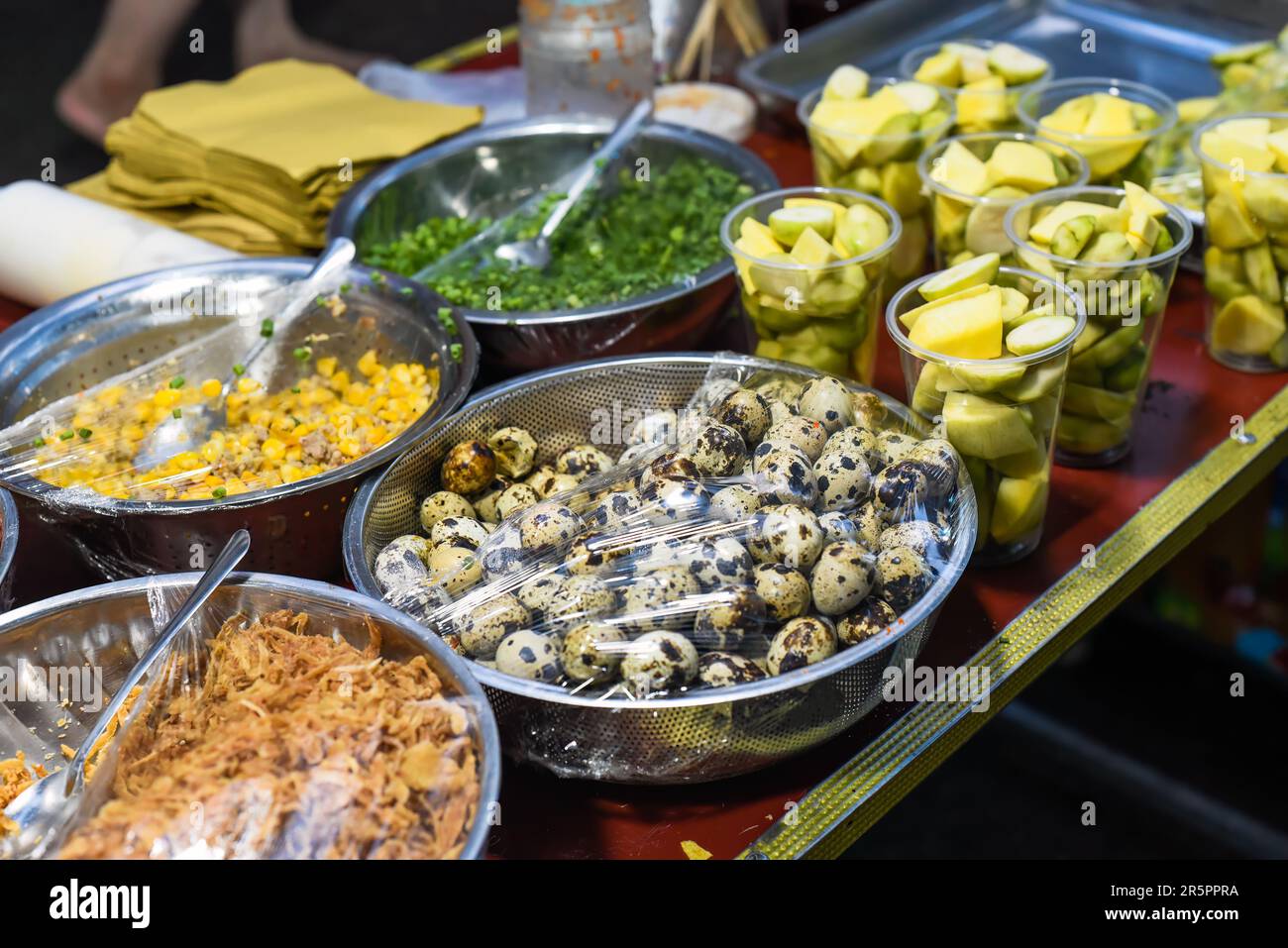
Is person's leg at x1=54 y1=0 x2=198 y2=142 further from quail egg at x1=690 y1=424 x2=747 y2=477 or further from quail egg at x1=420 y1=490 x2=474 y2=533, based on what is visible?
quail egg at x1=690 y1=424 x2=747 y2=477

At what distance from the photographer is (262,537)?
139cm

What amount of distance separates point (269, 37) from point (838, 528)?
3.74 metres

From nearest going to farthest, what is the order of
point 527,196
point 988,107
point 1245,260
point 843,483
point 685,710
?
point 685,710 → point 843,483 → point 1245,260 → point 988,107 → point 527,196

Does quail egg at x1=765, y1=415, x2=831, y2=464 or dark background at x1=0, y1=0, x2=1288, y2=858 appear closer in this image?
quail egg at x1=765, y1=415, x2=831, y2=464

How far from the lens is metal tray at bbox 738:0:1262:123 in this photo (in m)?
2.61

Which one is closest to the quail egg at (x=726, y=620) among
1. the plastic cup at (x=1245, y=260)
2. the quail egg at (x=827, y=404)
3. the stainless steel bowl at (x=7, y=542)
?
the quail egg at (x=827, y=404)

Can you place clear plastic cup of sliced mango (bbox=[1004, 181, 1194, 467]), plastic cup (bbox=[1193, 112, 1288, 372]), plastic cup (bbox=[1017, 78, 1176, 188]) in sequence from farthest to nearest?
plastic cup (bbox=[1017, 78, 1176, 188])
plastic cup (bbox=[1193, 112, 1288, 372])
clear plastic cup of sliced mango (bbox=[1004, 181, 1194, 467])

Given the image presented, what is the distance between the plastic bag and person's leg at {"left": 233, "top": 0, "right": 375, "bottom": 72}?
3.28 metres

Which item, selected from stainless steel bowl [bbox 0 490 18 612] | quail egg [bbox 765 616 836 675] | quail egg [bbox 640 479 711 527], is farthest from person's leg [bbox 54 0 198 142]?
quail egg [bbox 765 616 836 675]

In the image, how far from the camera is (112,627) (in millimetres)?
1241

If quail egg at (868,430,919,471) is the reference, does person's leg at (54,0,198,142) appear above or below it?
below

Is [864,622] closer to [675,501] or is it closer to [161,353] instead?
[675,501]

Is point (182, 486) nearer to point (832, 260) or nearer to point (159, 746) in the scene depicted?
point (159, 746)

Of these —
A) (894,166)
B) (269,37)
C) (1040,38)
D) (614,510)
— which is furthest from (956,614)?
(269,37)
